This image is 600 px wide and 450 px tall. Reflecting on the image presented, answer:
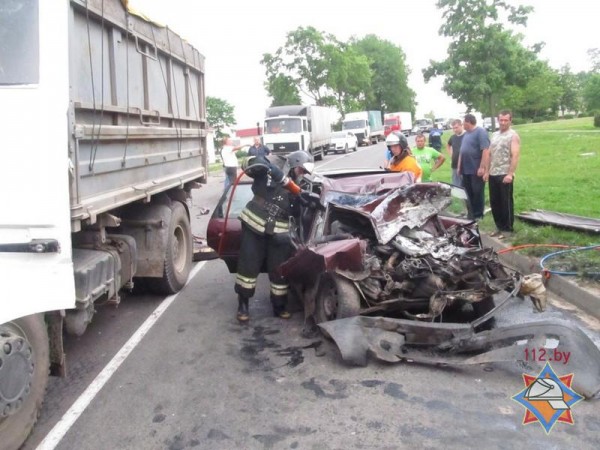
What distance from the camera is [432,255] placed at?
16.3ft

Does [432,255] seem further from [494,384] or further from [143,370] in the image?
[143,370]

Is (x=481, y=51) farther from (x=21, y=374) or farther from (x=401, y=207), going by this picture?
(x=21, y=374)

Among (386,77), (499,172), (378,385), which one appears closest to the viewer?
(378,385)

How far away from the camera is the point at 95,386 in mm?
4383

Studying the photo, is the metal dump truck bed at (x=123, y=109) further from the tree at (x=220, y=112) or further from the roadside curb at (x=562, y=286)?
the tree at (x=220, y=112)

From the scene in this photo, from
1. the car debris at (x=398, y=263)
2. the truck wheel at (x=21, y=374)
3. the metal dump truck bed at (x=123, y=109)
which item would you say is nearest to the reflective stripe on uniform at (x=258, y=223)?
the car debris at (x=398, y=263)

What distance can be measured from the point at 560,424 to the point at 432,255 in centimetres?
174

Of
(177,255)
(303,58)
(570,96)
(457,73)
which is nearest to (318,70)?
(303,58)

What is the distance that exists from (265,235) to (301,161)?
884 mm

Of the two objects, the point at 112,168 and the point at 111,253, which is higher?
the point at 112,168

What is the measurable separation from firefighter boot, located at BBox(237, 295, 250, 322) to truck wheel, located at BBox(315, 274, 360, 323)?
2.85 feet

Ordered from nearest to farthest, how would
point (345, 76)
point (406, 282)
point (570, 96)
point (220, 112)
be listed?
point (406, 282)
point (345, 76)
point (570, 96)
point (220, 112)

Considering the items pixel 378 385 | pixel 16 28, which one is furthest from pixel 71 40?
pixel 378 385

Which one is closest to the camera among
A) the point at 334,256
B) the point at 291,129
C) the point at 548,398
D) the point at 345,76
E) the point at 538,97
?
the point at 548,398
